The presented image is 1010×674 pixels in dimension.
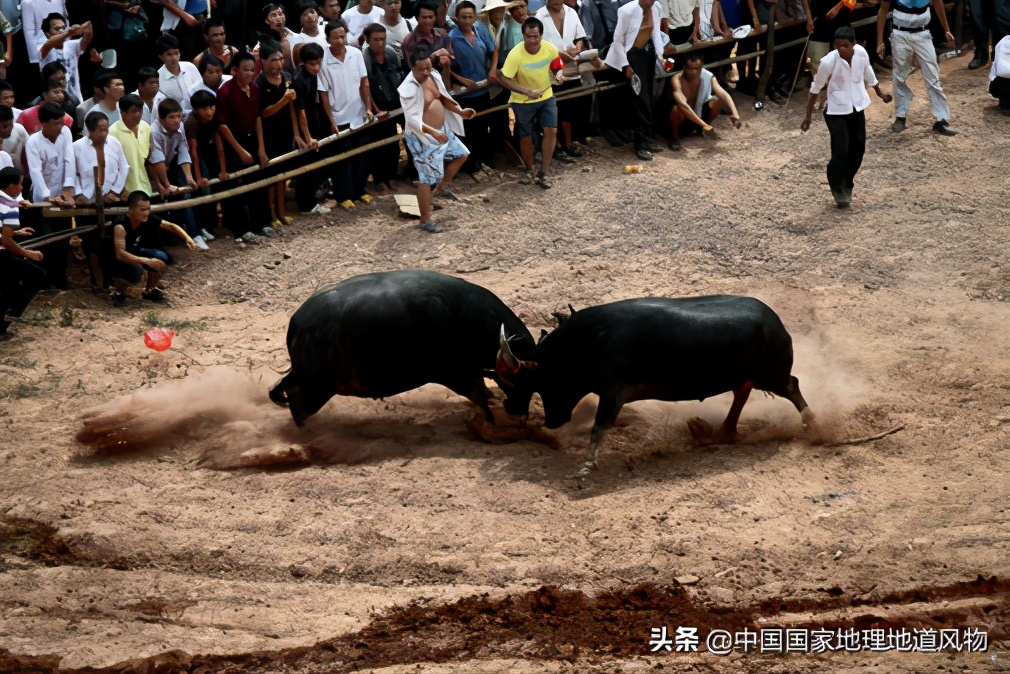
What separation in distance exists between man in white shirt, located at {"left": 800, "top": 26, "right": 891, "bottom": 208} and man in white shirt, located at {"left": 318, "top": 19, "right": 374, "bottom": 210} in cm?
431

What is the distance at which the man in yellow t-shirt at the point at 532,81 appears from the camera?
521 inches

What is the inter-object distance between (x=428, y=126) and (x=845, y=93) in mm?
3949

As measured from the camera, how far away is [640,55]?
47.0ft

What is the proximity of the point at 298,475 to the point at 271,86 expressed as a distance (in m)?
4.75

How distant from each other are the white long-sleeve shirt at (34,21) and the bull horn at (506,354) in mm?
5485

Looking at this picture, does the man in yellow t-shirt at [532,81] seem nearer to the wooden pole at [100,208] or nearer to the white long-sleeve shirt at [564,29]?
the white long-sleeve shirt at [564,29]

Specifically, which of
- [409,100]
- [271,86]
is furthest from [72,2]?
[409,100]

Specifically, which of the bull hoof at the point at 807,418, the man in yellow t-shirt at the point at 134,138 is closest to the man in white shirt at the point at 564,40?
the man in yellow t-shirt at the point at 134,138

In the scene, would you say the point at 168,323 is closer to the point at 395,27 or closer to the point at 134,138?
the point at 134,138

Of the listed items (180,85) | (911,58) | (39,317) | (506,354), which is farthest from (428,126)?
(911,58)

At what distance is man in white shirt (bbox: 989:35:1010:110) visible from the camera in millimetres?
14695

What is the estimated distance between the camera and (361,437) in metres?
9.20

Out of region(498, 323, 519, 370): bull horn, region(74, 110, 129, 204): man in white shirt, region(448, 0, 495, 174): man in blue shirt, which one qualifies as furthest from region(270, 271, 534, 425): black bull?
region(448, 0, 495, 174): man in blue shirt

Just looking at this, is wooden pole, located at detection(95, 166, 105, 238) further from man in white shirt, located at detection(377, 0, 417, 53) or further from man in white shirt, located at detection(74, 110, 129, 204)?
man in white shirt, located at detection(377, 0, 417, 53)
